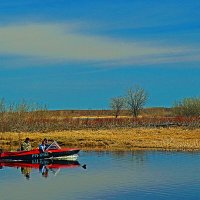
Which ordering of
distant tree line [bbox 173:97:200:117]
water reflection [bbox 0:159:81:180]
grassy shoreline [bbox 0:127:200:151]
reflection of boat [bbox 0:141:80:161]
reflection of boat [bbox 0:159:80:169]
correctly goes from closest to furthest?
water reflection [bbox 0:159:81:180] < reflection of boat [bbox 0:159:80:169] < reflection of boat [bbox 0:141:80:161] < grassy shoreline [bbox 0:127:200:151] < distant tree line [bbox 173:97:200:117]

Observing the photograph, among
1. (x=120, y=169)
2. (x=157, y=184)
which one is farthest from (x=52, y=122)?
(x=157, y=184)

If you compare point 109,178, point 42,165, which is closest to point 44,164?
point 42,165

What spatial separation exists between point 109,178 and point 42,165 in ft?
35.2

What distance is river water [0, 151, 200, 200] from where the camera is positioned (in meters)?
28.8

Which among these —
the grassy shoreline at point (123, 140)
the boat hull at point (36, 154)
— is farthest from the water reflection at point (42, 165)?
the grassy shoreline at point (123, 140)

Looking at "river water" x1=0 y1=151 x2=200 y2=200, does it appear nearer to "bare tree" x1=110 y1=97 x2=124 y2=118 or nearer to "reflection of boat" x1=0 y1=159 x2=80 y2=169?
"reflection of boat" x1=0 y1=159 x2=80 y2=169

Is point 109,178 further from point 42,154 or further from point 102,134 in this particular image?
point 102,134

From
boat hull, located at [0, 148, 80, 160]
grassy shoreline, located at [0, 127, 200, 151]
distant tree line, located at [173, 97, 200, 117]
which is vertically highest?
distant tree line, located at [173, 97, 200, 117]

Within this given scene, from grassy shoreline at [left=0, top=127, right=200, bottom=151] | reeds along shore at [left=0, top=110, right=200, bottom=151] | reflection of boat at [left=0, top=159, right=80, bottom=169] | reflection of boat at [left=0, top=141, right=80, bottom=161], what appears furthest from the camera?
reeds along shore at [left=0, top=110, right=200, bottom=151]

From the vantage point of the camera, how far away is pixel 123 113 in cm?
14450

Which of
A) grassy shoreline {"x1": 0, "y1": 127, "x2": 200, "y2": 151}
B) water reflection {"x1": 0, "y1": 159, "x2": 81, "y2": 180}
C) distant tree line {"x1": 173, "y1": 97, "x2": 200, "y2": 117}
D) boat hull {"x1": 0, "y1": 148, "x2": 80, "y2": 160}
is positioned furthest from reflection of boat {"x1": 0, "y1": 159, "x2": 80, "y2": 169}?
distant tree line {"x1": 173, "y1": 97, "x2": 200, "y2": 117}

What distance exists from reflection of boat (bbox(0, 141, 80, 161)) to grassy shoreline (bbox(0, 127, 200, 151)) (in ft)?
24.8

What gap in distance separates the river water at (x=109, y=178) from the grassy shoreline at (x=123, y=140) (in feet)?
21.6

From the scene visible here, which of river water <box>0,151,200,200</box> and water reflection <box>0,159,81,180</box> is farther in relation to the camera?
water reflection <box>0,159,81,180</box>
